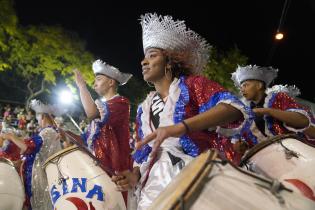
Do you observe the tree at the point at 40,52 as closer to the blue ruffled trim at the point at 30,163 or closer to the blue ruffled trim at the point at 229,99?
the blue ruffled trim at the point at 30,163

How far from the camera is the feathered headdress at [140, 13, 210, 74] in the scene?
263cm

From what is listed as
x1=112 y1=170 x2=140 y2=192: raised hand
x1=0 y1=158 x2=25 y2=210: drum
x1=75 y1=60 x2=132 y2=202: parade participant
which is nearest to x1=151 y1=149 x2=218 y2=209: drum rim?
x1=112 y1=170 x2=140 y2=192: raised hand

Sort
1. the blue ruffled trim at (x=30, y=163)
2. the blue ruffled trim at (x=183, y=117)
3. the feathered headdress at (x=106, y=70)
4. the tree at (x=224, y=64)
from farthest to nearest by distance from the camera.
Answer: the tree at (x=224, y=64) → the blue ruffled trim at (x=30, y=163) → the feathered headdress at (x=106, y=70) → the blue ruffled trim at (x=183, y=117)

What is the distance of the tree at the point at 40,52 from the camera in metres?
16.6

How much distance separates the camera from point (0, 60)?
1631cm

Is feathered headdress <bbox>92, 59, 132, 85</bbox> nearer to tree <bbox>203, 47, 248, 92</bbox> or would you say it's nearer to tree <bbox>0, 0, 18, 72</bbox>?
tree <bbox>0, 0, 18, 72</bbox>

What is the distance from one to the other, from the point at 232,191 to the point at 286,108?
2264 millimetres

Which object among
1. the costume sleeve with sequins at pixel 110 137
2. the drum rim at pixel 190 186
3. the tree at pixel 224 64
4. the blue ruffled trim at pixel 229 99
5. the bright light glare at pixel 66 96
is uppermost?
the tree at pixel 224 64

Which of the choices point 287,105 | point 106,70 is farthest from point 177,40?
point 106,70

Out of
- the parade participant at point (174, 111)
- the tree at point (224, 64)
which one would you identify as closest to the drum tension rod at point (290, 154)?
the parade participant at point (174, 111)

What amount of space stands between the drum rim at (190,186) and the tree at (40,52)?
1578cm

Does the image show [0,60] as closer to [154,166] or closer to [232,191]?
[154,166]

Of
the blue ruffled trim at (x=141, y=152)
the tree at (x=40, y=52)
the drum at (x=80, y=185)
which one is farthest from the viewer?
the tree at (x=40, y=52)

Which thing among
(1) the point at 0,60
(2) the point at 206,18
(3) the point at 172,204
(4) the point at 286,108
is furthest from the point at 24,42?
(3) the point at 172,204
